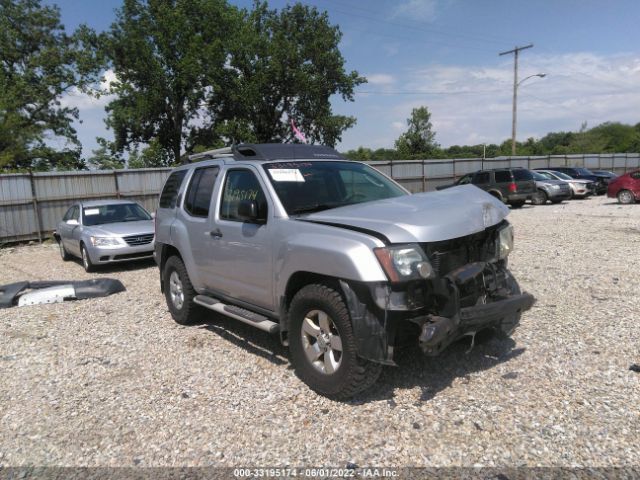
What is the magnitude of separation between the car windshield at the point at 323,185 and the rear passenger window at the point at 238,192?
0.19m

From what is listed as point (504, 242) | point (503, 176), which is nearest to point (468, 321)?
point (504, 242)

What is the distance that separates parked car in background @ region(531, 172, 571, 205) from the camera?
20.7 m

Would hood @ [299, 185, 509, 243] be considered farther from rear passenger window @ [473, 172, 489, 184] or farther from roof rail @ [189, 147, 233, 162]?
rear passenger window @ [473, 172, 489, 184]

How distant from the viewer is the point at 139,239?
9.85 metres

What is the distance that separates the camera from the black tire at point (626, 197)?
18.6 metres

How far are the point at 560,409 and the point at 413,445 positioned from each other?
44.8 inches

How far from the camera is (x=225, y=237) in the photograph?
470cm

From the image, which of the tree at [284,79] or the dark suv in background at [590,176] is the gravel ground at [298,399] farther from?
the tree at [284,79]

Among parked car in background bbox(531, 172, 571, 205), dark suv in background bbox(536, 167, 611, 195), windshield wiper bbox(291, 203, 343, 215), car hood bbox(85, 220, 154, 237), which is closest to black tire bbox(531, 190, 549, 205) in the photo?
parked car in background bbox(531, 172, 571, 205)

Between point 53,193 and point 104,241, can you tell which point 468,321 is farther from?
point 53,193

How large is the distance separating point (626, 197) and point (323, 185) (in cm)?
1873

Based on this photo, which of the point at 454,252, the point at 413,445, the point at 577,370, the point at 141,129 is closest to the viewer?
the point at 413,445

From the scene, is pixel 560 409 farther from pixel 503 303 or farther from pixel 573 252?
pixel 573 252

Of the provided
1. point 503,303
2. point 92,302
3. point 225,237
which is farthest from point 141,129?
point 503,303
